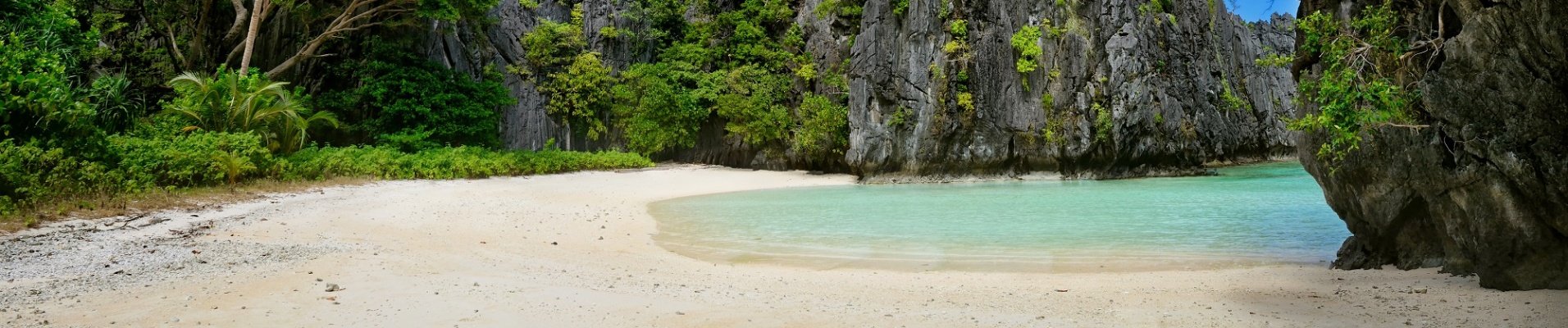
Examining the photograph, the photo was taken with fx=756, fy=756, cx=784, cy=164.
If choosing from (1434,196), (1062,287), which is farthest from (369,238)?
(1434,196)

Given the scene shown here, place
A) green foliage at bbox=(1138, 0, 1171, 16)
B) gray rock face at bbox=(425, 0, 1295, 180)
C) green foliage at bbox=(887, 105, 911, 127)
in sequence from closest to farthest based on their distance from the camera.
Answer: gray rock face at bbox=(425, 0, 1295, 180), green foliage at bbox=(887, 105, 911, 127), green foliage at bbox=(1138, 0, 1171, 16)

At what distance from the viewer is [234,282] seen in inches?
165

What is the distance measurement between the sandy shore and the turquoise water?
0.66 meters

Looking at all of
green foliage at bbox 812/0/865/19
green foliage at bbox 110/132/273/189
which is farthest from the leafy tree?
green foliage at bbox 812/0/865/19

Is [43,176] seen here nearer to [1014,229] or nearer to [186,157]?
[186,157]

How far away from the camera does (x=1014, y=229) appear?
884 cm

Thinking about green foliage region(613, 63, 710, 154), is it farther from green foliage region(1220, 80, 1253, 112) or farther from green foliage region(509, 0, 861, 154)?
green foliage region(1220, 80, 1253, 112)

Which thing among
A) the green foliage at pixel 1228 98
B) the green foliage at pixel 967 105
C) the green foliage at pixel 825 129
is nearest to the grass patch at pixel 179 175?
the green foliage at pixel 825 129

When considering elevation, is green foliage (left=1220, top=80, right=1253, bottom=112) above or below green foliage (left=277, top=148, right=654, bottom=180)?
above

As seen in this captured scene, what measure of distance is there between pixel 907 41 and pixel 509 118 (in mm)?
14067

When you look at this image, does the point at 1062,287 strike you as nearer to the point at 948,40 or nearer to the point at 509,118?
the point at 948,40

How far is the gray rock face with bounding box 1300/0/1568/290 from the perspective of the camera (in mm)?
3871

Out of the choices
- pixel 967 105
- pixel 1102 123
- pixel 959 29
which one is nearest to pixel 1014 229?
pixel 967 105

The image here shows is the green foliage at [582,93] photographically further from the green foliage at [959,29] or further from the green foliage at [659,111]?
the green foliage at [959,29]
